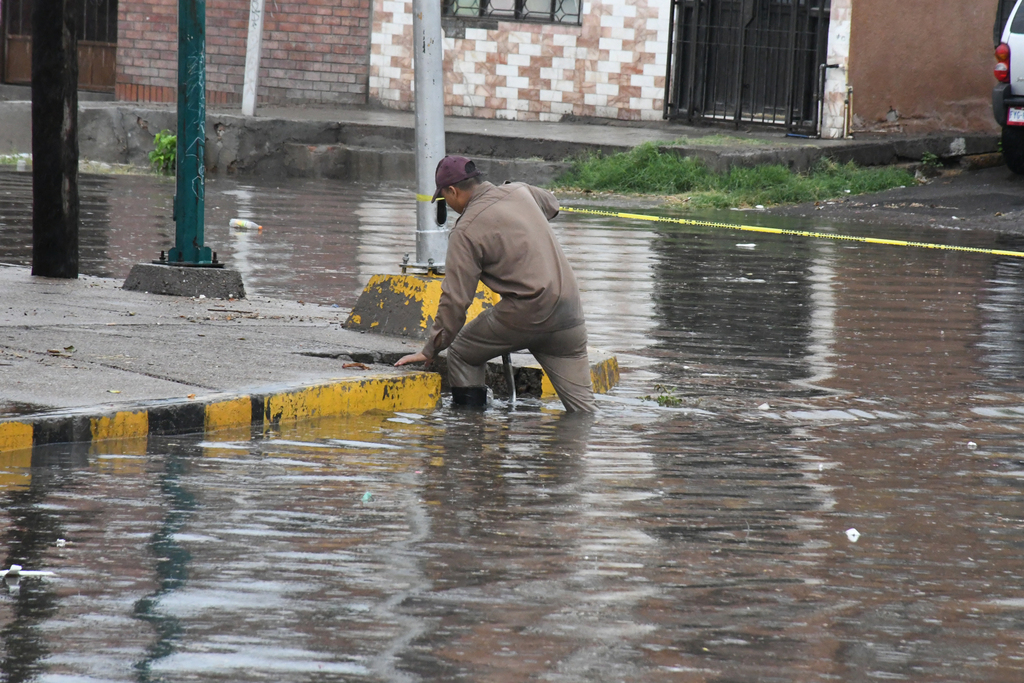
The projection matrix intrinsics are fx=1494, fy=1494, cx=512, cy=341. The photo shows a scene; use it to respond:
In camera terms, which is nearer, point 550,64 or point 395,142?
point 395,142

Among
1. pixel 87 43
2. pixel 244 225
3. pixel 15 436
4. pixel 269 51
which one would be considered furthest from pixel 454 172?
pixel 87 43

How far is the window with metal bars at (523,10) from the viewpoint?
2189 cm

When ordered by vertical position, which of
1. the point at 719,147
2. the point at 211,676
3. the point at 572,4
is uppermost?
the point at 572,4

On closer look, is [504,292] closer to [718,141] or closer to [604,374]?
[604,374]

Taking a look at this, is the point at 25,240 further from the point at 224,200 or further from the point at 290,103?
the point at 290,103

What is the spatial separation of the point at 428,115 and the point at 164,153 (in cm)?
1249

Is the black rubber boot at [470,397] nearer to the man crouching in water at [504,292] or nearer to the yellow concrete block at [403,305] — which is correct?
the man crouching in water at [504,292]

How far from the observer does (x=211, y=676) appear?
3355mm

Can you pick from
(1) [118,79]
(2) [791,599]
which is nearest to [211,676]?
(2) [791,599]

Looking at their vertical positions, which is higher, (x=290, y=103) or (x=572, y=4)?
(x=572, y=4)

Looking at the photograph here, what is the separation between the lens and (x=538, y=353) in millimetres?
7109

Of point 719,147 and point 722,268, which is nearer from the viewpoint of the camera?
point 722,268

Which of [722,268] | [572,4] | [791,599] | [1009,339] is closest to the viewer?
[791,599]

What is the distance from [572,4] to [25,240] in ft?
37.5
